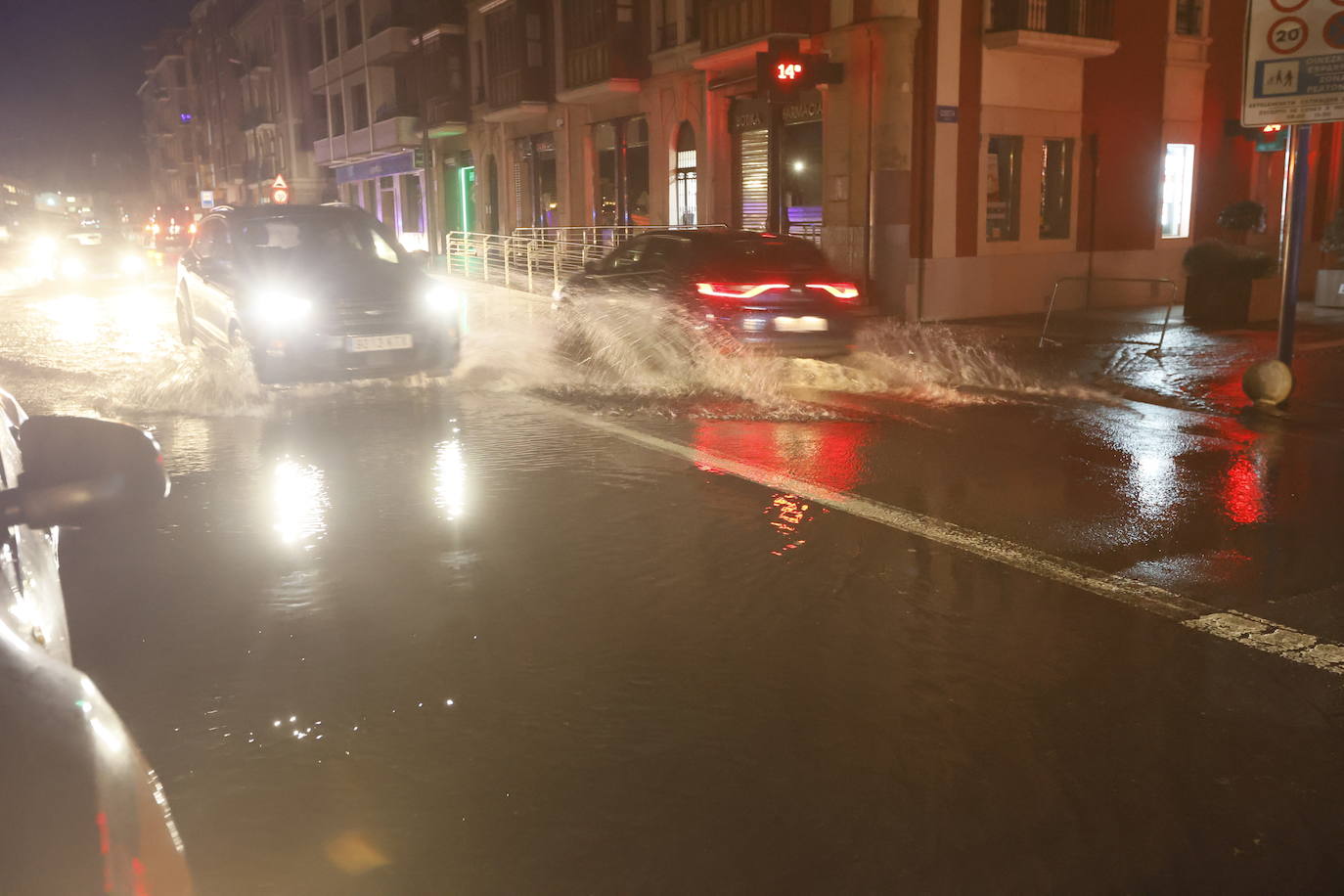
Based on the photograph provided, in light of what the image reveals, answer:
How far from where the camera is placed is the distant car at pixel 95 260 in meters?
35.0

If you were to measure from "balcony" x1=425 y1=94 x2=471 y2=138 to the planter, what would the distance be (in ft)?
82.4

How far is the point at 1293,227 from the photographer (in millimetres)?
10359

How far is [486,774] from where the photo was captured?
3623mm

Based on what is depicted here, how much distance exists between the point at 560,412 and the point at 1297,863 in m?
8.04

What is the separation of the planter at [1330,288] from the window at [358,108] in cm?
3661

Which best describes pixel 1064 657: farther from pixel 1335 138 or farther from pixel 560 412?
pixel 1335 138

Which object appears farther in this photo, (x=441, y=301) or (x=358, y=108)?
(x=358, y=108)

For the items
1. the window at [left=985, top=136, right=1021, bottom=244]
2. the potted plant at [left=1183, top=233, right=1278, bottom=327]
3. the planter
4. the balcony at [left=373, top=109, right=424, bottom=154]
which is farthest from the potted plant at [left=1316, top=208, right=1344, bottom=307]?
the balcony at [left=373, top=109, right=424, bottom=154]

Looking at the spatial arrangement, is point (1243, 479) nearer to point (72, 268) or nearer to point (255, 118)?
point (72, 268)

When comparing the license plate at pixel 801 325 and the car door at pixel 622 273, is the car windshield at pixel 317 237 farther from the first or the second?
the license plate at pixel 801 325

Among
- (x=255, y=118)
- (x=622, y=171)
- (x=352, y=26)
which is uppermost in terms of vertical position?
(x=352, y=26)

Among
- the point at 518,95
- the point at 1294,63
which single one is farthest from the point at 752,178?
the point at 1294,63

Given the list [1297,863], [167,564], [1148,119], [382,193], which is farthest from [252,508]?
[382,193]

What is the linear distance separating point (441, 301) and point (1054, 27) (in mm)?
14416
